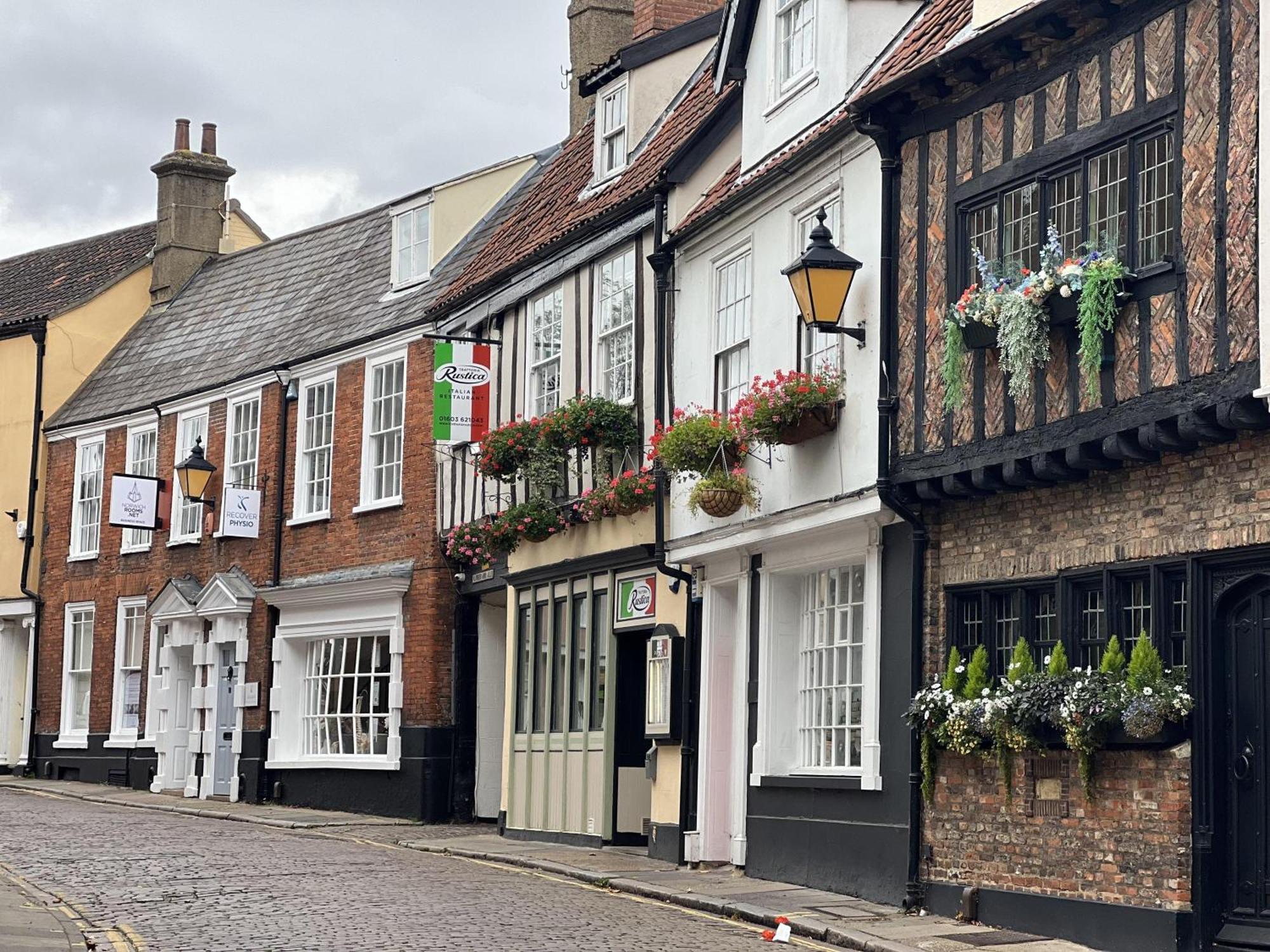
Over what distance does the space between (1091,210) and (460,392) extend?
11.1m

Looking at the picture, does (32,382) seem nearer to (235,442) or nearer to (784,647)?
(235,442)

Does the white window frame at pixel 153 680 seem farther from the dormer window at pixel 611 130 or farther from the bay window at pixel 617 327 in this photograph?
the bay window at pixel 617 327

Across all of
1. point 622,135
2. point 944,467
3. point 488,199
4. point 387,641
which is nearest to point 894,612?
point 944,467

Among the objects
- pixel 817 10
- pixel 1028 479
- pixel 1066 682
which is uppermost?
pixel 817 10

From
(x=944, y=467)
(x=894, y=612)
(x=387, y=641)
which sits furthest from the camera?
(x=387, y=641)

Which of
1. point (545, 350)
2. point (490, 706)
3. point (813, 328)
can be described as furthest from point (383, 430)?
point (813, 328)

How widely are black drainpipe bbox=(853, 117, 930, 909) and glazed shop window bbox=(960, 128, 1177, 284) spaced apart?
0.93m

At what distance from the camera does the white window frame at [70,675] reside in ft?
102

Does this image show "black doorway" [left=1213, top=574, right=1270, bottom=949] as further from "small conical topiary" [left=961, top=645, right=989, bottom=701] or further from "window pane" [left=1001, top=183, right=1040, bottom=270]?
"window pane" [left=1001, top=183, right=1040, bottom=270]

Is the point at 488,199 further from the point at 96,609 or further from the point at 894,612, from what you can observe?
the point at 894,612

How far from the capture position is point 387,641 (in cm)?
2444

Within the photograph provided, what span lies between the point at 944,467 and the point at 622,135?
29.1 ft

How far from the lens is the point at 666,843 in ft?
57.2

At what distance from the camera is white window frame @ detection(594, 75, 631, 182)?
2059 cm
